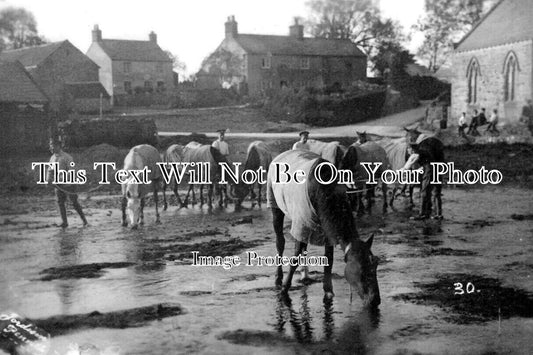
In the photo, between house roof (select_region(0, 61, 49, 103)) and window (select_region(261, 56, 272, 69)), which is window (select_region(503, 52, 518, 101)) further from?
house roof (select_region(0, 61, 49, 103))

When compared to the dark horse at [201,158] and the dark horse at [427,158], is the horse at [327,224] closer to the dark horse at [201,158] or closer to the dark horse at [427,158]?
Answer: the dark horse at [427,158]

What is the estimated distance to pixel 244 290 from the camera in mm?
7680

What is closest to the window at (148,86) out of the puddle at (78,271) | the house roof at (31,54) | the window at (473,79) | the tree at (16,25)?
the house roof at (31,54)

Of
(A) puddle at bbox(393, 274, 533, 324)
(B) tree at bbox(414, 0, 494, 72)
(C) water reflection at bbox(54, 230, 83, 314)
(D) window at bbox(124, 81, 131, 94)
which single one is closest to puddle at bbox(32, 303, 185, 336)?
(C) water reflection at bbox(54, 230, 83, 314)

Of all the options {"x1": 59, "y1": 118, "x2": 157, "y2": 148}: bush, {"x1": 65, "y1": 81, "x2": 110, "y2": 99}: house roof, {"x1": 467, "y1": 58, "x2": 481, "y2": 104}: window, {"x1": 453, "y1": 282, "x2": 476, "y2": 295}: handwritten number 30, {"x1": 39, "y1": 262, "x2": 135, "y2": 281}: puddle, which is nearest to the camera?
{"x1": 453, "y1": 282, "x2": 476, "y2": 295}: handwritten number 30

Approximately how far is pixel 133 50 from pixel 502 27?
69.4 ft

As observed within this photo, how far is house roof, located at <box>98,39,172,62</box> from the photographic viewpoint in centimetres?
1122

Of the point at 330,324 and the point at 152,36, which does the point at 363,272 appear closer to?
the point at 330,324

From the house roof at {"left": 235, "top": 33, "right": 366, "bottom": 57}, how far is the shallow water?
15.0 feet

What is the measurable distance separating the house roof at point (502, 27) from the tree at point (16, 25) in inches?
814

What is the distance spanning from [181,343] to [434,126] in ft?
69.3

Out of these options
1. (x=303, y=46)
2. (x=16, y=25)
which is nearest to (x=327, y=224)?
(x=16, y=25)

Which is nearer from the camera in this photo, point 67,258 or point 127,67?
point 67,258

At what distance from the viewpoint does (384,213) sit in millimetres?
14570
